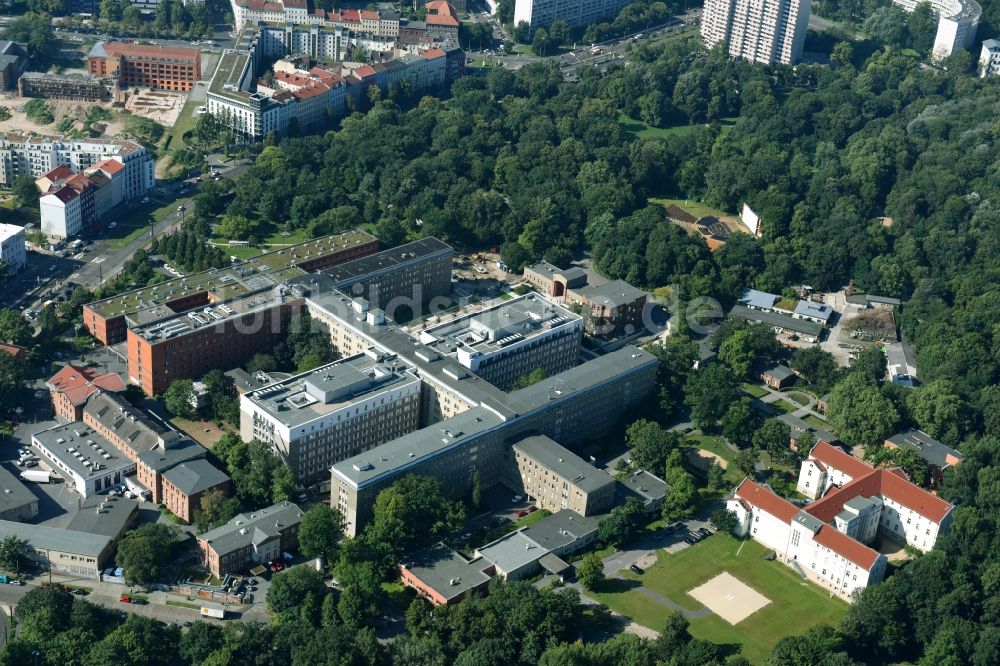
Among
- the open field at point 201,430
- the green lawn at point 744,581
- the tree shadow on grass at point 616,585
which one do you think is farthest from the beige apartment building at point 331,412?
the green lawn at point 744,581

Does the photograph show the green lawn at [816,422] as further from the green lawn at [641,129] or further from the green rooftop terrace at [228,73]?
the green rooftop terrace at [228,73]

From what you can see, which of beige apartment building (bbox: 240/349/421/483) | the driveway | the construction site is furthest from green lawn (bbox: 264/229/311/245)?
the driveway

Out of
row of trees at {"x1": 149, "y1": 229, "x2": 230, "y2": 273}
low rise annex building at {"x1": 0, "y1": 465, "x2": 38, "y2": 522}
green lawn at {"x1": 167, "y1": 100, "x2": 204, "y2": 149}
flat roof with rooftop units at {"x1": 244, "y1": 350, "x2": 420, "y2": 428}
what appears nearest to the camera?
low rise annex building at {"x1": 0, "y1": 465, "x2": 38, "y2": 522}

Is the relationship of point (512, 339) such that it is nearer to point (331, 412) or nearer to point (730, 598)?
point (331, 412)

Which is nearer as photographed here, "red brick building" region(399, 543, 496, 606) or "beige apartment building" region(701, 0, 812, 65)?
"red brick building" region(399, 543, 496, 606)

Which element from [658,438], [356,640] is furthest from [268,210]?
[356,640]

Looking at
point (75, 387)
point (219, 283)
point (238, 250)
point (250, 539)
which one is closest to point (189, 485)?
point (250, 539)

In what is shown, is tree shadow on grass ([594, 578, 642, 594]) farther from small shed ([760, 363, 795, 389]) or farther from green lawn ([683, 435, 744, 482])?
small shed ([760, 363, 795, 389])
